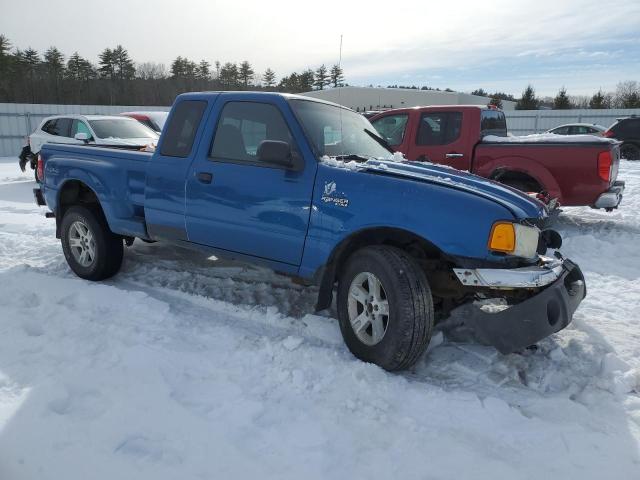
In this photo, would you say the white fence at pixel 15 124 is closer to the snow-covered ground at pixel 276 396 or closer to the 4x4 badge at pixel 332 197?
the snow-covered ground at pixel 276 396

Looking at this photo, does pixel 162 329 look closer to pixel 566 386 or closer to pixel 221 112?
pixel 221 112

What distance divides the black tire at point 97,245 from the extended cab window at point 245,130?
1786 millimetres

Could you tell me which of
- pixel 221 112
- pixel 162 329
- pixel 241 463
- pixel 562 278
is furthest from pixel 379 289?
pixel 221 112

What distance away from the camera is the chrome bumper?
3061mm

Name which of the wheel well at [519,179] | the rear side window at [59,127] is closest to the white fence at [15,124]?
the rear side window at [59,127]

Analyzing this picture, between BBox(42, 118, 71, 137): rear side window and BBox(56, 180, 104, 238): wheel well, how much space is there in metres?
7.70

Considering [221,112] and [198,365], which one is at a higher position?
[221,112]

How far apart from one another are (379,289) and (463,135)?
5224mm

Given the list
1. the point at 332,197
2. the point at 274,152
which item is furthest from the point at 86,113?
the point at 332,197

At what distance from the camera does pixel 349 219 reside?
11.4 ft

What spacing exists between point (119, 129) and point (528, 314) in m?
11.0

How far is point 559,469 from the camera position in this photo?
2494 millimetres

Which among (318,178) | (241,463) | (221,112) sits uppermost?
(221,112)

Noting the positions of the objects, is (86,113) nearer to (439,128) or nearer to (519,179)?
(439,128)
